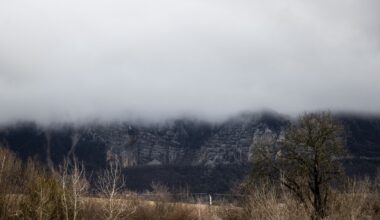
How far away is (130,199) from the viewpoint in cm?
9788

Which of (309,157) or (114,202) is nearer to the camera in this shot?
(114,202)

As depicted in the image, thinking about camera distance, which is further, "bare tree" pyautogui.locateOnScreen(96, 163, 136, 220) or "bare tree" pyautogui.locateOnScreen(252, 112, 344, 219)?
"bare tree" pyautogui.locateOnScreen(252, 112, 344, 219)

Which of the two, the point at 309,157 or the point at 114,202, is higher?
the point at 309,157

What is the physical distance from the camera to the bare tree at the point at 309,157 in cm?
7344

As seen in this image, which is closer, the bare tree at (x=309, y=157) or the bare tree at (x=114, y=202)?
the bare tree at (x=114, y=202)

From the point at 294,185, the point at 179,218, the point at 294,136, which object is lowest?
the point at 179,218

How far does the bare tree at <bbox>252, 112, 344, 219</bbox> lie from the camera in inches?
2891

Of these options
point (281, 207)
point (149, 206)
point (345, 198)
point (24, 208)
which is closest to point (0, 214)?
point (24, 208)

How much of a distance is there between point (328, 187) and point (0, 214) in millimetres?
39095

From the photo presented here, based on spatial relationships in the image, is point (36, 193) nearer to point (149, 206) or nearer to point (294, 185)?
point (294, 185)

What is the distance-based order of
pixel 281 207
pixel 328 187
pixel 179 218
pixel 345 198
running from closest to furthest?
pixel 281 207, pixel 345 198, pixel 328 187, pixel 179 218

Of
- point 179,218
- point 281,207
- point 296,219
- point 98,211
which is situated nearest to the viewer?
point 296,219

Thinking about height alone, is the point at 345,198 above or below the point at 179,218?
above

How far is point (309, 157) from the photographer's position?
75.6 m
